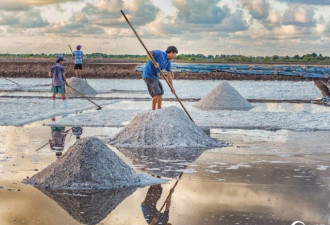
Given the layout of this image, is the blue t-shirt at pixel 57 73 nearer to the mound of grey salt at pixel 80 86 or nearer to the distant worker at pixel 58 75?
the distant worker at pixel 58 75

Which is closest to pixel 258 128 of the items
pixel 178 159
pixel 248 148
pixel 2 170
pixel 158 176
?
pixel 248 148

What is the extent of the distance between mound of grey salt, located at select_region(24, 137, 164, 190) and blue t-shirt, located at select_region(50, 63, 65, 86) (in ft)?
28.1

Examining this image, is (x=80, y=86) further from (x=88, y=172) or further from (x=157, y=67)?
(x=88, y=172)

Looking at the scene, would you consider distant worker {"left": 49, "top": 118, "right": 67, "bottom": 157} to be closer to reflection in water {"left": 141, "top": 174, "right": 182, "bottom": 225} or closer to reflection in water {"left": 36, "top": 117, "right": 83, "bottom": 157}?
reflection in water {"left": 36, "top": 117, "right": 83, "bottom": 157}

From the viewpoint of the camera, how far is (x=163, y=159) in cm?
828

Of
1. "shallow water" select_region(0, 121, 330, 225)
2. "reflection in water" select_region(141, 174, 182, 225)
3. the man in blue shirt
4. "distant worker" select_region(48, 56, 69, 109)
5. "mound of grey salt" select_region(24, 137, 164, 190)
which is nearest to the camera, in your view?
"reflection in water" select_region(141, 174, 182, 225)

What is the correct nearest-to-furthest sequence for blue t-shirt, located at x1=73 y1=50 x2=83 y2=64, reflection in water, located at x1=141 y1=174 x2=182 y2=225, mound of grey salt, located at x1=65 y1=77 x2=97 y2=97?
reflection in water, located at x1=141 y1=174 x2=182 y2=225 < mound of grey salt, located at x1=65 y1=77 x2=97 y2=97 < blue t-shirt, located at x1=73 y1=50 x2=83 y2=64

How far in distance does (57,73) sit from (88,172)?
893cm

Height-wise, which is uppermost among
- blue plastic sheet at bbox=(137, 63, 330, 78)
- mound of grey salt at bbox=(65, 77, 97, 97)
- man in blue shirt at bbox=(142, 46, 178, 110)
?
man in blue shirt at bbox=(142, 46, 178, 110)

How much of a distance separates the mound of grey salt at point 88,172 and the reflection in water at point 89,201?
166mm

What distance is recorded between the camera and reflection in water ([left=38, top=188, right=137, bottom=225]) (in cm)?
543

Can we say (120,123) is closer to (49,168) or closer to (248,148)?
(248,148)

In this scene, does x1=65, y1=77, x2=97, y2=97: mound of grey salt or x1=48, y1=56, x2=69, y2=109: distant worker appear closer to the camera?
x1=48, y1=56, x2=69, y2=109: distant worker

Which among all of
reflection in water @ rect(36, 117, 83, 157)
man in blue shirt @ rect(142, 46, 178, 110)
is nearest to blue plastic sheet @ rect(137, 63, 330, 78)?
man in blue shirt @ rect(142, 46, 178, 110)
